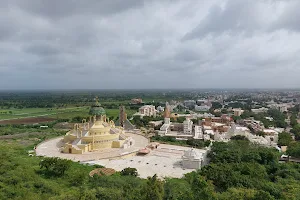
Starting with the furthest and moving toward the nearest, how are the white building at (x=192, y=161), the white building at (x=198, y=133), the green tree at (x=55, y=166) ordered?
the white building at (x=198, y=133), the white building at (x=192, y=161), the green tree at (x=55, y=166)

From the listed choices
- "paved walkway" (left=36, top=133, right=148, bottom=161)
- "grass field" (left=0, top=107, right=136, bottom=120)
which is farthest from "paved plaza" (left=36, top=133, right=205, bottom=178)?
"grass field" (left=0, top=107, right=136, bottom=120)

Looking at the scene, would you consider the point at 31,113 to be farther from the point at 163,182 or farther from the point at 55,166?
the point at 163,182

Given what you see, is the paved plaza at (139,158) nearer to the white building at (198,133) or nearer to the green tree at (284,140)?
the white building at (198,133)

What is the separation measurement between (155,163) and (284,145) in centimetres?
2274

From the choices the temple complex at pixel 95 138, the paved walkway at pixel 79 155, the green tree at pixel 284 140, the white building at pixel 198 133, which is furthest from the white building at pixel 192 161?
the green tree at pixel 284 140

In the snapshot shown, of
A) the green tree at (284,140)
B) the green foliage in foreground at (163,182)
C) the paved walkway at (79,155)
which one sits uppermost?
the green foliage in foreground at (163,182)

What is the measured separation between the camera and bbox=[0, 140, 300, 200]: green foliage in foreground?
1447 centimetres

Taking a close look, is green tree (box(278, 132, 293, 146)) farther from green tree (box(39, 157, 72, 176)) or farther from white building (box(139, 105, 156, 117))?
white building (box(139, 105, 156, 117))

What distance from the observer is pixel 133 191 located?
1585 centimetres

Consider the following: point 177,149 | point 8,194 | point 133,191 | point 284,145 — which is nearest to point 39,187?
point 8,194

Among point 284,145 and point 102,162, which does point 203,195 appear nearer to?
point 102,162

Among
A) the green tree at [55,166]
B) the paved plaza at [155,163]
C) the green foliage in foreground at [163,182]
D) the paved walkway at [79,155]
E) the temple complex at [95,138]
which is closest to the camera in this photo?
the green foliage in foreground at [163,182]

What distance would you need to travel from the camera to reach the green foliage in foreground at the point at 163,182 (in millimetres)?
14469

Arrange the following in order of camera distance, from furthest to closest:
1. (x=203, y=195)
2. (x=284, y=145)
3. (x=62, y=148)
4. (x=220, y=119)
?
1. (x=220, y=119)
2. (x=284, y=145)
3. (x=62, y=148)
4. (x=203, y=195)
